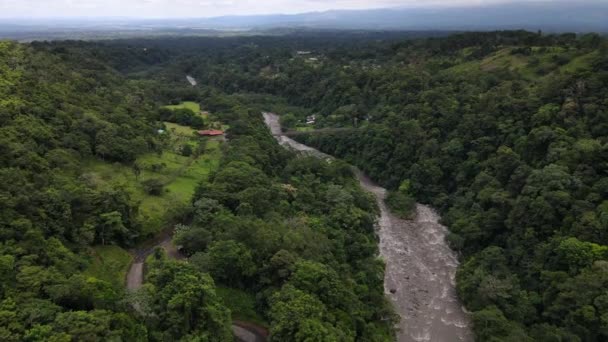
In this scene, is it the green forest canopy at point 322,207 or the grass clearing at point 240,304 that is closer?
the green forest canopy at point 322,207

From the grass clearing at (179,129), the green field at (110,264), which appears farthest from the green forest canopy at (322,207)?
the grass clearing at (179,129)

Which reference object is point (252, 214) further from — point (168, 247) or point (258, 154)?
point (258, 154)

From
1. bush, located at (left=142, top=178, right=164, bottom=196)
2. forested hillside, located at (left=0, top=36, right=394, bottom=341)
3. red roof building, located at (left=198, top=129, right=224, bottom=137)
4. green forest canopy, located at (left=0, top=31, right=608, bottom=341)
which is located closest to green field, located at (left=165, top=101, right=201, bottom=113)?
green forest canopy, located at (left=0, top=31, right=608, bottom=341)

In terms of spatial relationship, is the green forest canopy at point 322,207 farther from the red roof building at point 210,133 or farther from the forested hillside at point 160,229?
the red roof building at point 210,133

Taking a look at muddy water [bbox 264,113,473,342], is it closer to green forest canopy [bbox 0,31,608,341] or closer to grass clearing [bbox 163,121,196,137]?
green forest canopy [bbox 0,31,608,341]

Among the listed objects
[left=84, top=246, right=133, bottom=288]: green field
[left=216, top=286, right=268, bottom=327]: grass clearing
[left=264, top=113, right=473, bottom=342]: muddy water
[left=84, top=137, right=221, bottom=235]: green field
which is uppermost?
[left=84, top=137, right=221, bottom=235]: green field

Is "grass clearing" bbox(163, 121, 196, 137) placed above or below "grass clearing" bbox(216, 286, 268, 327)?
above

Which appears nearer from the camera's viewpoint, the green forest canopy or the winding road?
the green forest canopy

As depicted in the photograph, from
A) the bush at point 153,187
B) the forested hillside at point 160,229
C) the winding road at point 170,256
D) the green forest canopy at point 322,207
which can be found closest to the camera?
the forested hillside at point 160,229
